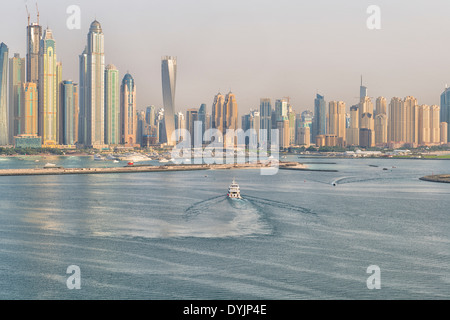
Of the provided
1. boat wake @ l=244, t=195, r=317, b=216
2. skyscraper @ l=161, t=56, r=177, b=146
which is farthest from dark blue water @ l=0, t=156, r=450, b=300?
skyscraper @ l=161, t=56, r=177, b=146

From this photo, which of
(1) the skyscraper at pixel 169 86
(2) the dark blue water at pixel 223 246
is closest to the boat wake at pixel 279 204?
(2) the dark blue water at pixel 223 246

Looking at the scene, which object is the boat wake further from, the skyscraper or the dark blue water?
the skyscraper

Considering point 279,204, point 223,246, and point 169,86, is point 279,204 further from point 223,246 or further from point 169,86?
point 169,86

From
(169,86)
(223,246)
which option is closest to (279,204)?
(223,246)

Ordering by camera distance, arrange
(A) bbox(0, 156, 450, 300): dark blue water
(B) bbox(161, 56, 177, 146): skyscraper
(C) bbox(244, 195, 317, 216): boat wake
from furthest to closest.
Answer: (B) bbox(161, 56, 177, 146): skyscraper < (C) bbox(244, 195, 317, 216): boat wake < (A) bbox(0, 156, 450, 300): dark blue water

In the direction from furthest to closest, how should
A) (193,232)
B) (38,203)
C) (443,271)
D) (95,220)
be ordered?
(38,203)
(95,220)
(193,232)
(443,271)

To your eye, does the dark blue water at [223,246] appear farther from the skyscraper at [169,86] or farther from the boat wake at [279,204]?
the skyscraper at [169,86]
